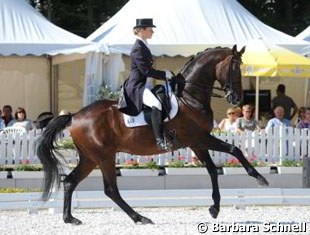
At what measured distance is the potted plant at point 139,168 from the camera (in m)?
13.3

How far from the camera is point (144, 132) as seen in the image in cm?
973

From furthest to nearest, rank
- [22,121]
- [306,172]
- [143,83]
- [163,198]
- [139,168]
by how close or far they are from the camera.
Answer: [22,121], [139,168], [306,172], [163,198], [143,83]

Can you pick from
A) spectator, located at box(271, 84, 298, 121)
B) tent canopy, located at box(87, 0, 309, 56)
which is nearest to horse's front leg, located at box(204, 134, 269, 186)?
tent canopy, located at box(87, 0, 309, 56)

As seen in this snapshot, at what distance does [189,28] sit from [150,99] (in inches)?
388

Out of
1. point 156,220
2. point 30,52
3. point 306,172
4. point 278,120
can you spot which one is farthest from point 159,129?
point 30,52

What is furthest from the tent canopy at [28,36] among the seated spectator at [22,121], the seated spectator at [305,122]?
the seated spectator at [305,122]

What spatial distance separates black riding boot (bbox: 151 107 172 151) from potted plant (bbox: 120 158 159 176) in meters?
3.82

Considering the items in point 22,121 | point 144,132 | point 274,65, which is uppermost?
point 274,65

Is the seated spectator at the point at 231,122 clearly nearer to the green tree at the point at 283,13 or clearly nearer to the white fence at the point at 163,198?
the white fence at the point at 163,198

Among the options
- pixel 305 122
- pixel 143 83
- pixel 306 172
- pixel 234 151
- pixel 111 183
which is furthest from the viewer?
pixel 305 122

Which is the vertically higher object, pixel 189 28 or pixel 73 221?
pixel 189 28

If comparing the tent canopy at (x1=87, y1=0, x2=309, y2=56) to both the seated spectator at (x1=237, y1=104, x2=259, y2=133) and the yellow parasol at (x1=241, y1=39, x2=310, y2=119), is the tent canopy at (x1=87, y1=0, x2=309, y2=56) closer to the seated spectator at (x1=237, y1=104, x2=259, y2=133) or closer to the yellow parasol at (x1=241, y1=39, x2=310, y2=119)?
the yellow parasol at (x1=241, y1=39, x2=310, y2=119)

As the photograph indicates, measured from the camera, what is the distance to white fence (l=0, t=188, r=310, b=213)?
10.9m

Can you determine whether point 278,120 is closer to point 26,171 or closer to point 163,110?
point 26,171
